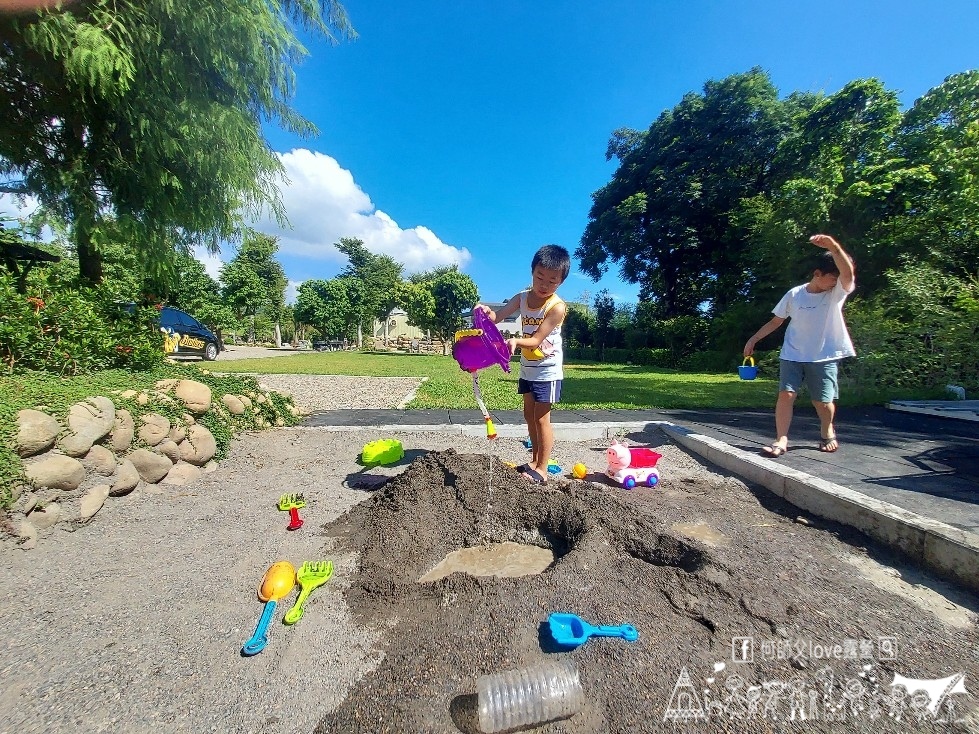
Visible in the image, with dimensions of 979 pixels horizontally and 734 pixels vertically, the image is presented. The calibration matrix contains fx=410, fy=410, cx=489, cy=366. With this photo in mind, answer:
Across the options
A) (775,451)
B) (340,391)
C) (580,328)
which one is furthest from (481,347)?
(580,328)

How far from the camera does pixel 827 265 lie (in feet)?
11.6

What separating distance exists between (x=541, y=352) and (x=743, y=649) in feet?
6.83

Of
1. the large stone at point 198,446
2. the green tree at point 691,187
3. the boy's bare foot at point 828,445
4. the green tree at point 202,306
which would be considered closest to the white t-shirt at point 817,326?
the boy's bare foot at point 828,445

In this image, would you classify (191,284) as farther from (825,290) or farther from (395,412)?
(825,290)

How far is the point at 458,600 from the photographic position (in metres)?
1.76

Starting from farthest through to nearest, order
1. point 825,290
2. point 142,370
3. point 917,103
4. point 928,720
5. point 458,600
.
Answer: point 917,103, point 142,370, point 825,290, point 458,600, point 928,720

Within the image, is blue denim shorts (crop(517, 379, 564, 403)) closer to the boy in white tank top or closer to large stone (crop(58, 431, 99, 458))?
the boy in white tank top

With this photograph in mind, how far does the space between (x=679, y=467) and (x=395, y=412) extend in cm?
403

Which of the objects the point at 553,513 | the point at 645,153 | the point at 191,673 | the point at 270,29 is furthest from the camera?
the point at 645,153

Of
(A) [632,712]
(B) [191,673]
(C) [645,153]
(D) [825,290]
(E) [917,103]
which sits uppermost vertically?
(C) [645,153]

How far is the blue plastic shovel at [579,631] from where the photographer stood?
145 centimetres

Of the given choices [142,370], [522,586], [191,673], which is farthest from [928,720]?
[142,370]

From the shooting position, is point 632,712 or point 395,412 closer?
point 632,712

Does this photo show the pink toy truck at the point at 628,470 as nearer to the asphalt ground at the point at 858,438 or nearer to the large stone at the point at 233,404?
the asphalt ground at the point at 858,438
